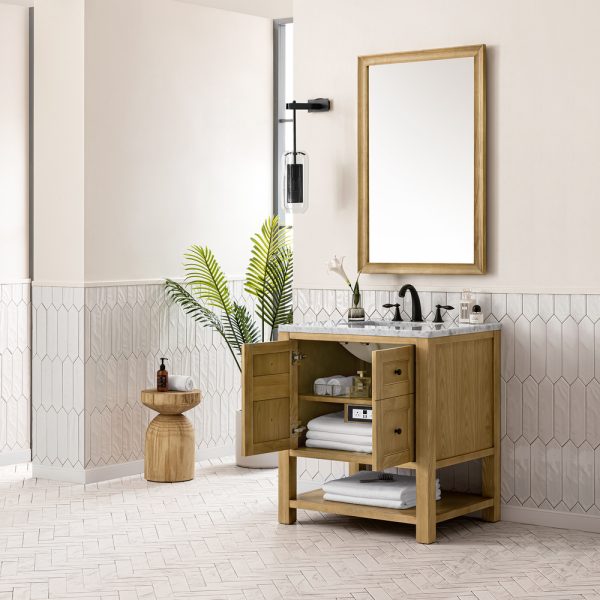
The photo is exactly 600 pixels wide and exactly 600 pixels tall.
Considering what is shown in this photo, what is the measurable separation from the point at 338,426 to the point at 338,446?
9cm

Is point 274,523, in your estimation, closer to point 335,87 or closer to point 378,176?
point 378,176

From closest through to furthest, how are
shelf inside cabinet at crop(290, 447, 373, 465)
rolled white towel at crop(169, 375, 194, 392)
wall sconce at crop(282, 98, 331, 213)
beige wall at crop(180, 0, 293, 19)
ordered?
A: shelf inside cabinet at crop(290, 447, 373, 465) < wall sconce at crop(282, 98, 331, 213) < rolled white towel at crop(169, 375, 194, 392) < beige wall at crop(180, 0, 293, 19)

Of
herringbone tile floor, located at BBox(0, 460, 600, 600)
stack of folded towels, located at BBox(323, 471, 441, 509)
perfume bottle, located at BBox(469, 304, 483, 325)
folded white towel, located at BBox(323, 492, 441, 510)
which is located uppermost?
perfume bottle, located at BBox(469, 304, 483, 325)

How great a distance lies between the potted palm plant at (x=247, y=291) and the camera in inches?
252

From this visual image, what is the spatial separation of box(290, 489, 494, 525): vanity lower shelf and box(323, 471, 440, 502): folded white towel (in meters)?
0.05

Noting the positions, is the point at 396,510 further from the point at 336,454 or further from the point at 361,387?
the point at 361,387

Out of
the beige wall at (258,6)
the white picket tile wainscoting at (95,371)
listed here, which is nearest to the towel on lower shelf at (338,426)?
the white picket tile wainscoting at (95,371)

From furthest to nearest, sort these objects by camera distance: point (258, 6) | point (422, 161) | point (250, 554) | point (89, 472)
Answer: point (258, 6) → point (89, 472) → point (422, 161) → point (250, 554)

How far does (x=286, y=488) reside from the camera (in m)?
5.07

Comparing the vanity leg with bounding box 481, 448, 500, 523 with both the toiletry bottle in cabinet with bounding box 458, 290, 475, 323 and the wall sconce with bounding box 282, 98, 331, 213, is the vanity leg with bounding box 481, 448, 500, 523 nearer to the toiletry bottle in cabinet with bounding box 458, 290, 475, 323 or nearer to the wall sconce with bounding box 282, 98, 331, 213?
the toiletry bottle in cabinet with bounding box 458, 290, 475, 323

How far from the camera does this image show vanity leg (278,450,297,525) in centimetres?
506

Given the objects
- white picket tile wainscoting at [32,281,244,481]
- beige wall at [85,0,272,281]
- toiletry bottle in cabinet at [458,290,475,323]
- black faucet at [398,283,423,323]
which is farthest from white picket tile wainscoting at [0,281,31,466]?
toiletry bottle in cabinet at [458,290,475,323]

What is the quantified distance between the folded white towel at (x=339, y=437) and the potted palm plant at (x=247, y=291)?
1.39m

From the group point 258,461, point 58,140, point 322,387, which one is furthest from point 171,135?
point 322,387
